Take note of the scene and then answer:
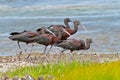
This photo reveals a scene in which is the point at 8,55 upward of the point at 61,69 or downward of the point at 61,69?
downward

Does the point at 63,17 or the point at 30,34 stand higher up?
the point at 30,34

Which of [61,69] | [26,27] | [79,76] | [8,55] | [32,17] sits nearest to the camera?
[79,76]

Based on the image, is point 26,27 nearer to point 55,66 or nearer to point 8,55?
point 8,55

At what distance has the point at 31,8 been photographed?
2988 centimetres

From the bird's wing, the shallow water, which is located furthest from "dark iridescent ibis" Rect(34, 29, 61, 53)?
the shallow water

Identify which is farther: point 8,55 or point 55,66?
point 8,55

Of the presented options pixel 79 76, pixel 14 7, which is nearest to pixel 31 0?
pixel 14 7

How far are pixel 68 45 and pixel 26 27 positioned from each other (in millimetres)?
8492

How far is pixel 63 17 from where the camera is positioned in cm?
2570

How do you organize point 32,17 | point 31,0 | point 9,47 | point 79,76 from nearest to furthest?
point 79,76 → point 9,47 → point 32,17 → point 31,0

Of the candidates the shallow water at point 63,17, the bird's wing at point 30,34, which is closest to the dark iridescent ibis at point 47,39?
the bird's wing at point 30,34

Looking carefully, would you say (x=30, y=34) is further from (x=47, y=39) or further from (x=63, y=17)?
(x=63, y=17)

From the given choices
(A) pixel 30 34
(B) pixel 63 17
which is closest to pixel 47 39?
(A) pixel 30 34

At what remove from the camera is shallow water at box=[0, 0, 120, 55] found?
1933 centimetres
